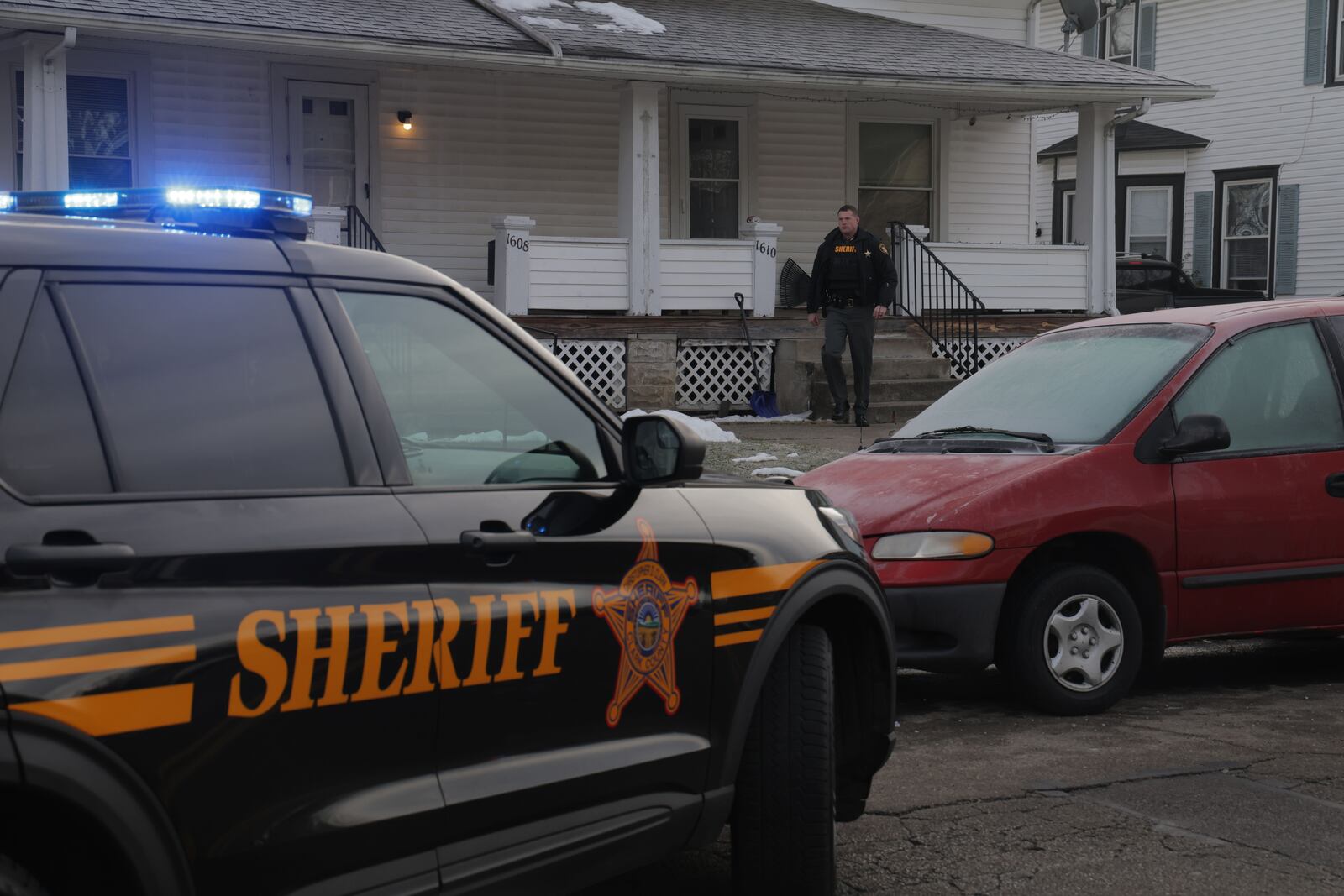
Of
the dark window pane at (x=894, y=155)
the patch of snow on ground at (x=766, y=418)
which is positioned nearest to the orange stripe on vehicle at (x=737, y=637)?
the patch of snow on ground at (x=766, y=418)

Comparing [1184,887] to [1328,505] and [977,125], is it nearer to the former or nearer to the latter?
[1328,505]

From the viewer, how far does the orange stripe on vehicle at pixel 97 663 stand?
2.37 meters

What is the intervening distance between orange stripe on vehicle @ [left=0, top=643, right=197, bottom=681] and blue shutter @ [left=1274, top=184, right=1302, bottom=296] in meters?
28.6

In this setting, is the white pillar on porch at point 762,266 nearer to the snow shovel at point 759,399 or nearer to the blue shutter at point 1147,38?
the snow shovel at point 759,399

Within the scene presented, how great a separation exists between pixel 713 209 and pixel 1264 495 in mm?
14334

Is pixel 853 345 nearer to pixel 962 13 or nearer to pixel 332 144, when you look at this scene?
pixel 332 144

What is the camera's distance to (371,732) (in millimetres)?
2943

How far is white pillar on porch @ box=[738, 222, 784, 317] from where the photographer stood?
60.2 ft

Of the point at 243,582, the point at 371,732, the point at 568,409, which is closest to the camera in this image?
the point at 243,582

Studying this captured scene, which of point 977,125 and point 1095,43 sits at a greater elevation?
point 1095,43

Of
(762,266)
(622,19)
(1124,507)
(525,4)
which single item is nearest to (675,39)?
(622,19)

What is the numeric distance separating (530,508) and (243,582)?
80cm

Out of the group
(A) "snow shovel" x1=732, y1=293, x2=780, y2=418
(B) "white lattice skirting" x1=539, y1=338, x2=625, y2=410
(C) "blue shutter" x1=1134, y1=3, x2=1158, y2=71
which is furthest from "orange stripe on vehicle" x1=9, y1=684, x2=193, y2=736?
(C) "blue shutter" x1=1134, y1=3, x2=1158, y2=71

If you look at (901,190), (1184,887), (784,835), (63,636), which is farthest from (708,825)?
(901,190)
